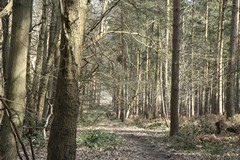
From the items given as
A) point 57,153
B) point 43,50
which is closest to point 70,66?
point 57,153

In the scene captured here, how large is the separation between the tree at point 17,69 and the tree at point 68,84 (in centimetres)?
66

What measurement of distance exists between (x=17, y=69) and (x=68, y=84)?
86 centimetres

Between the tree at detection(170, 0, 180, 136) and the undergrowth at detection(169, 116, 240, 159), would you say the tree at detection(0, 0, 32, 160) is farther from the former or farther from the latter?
the tree at detection(170, 0, 180, 136)

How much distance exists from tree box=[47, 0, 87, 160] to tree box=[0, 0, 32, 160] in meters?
0.66

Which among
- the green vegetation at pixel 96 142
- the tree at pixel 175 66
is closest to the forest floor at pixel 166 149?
the green vegetation at pixel 96 142

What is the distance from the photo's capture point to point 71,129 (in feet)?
11.2

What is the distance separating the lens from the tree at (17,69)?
3.92 meters

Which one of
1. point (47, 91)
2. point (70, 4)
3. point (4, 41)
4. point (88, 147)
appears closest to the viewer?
point (70, 4)

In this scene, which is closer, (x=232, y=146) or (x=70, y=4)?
→ (x=70, y=4)

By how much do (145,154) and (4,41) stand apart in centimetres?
584

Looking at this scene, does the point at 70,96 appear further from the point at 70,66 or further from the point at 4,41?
the point at 4,41

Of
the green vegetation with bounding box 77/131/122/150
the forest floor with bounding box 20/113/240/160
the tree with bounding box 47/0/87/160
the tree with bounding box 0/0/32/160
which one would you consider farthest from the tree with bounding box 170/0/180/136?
A: the tree with bounding box 47/0/87/160

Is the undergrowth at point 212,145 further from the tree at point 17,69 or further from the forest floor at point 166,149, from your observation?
the tree at point 17,69

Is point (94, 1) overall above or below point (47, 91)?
above
